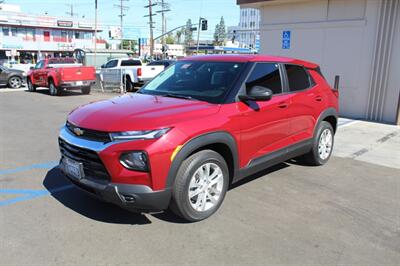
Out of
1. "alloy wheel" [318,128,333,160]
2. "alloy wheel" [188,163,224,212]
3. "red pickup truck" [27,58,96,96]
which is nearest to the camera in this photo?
"alloy wheel" [188,163,224,212]

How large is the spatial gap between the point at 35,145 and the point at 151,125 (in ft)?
15.4

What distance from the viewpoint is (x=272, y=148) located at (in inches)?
183

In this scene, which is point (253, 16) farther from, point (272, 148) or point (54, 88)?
point (272, 148)

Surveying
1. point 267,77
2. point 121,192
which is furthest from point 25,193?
point 267,77

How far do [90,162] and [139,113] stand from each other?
2.26 feet

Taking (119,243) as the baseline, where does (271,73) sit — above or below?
above

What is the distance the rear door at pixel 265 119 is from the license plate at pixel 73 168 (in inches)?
71.6

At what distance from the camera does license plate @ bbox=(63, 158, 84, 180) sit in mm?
3584

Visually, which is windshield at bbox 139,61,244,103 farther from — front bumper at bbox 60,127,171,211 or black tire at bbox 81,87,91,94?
black tire at bbox 81,87,91,94

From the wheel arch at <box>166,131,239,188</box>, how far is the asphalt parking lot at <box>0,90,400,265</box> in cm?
58

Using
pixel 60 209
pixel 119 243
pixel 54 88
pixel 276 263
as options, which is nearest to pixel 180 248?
pixel 119 243

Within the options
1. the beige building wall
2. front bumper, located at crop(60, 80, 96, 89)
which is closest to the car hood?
the beige building wall

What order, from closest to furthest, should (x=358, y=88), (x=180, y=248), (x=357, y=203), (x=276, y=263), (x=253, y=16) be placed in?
(x=276, y=263) → (x=180, y=248) → (x=357, y=203) → (x=358, y=88) → (x=253, y=16)

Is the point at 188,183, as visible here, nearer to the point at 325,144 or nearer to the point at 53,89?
the point at 325,144
